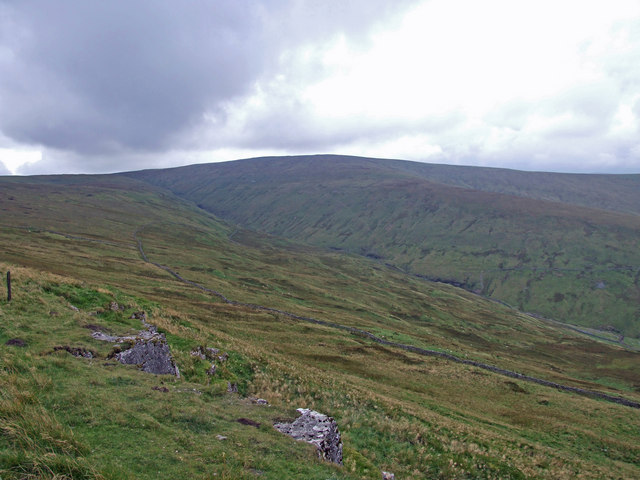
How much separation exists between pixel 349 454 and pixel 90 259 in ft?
283

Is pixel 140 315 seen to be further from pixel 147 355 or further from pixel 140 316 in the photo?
pixel 147 355

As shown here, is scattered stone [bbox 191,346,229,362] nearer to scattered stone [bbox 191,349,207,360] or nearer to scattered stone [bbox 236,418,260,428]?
scattered stone [bbox 191,349,207,360]

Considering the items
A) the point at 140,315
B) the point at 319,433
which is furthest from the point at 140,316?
the point at 319,433

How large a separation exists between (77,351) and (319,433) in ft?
46.3

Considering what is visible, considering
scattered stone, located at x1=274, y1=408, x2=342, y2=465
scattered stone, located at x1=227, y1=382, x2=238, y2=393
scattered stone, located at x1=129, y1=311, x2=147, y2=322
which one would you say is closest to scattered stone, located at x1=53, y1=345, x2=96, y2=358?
scattered stone, located at x1=227, y1=382, x2=238, y2=393

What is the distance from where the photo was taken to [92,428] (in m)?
12.8

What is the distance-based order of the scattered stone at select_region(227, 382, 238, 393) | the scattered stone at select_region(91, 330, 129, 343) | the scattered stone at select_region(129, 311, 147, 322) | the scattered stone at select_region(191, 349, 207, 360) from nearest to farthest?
the scattered stone at select_region(227, 382, 238, 393) → the scattered stone at select_region(91, 330, 129, 343) → the scattered stone at select_region(191, 349, 207, 360) → the scattered stone at select_region(129, 311, 147, 322)

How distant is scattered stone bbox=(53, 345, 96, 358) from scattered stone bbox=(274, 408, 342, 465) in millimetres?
11556

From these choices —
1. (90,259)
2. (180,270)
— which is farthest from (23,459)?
(180,270)

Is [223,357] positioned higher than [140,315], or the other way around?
[140,315]

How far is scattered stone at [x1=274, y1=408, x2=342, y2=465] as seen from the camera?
14.8 meters

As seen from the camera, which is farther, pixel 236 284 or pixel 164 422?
pixel 236 284

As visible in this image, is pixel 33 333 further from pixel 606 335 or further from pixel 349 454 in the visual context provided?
pixel 606 335

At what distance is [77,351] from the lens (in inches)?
801
